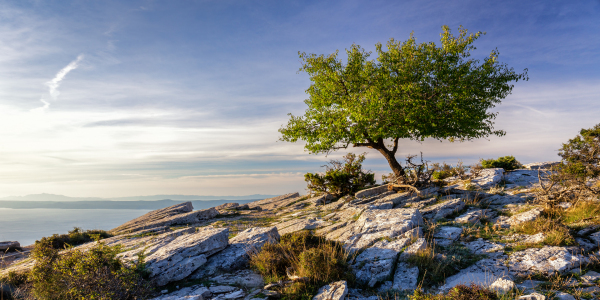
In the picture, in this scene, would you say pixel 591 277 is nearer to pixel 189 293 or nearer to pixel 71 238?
pixel 189 293

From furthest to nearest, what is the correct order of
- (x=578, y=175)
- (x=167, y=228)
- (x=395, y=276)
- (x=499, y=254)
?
(x=167, y=228)
(x=578, y=175)
(x=499, y=254)
(x=395, y=276)

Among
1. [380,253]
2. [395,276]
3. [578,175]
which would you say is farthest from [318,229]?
[578,175]

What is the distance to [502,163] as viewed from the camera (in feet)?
94.5

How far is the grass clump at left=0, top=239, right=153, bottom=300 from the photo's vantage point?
8.31 m

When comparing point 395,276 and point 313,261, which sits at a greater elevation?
point 313,261

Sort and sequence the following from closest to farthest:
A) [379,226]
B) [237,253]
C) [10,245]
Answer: [237,253] → [379,226] → [10,245]

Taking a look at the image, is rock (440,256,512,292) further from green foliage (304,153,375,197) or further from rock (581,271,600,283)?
green foliage (304,153,375,197)

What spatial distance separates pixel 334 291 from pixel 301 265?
4.67 feet

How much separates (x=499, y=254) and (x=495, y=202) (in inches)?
305

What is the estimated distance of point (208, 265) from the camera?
10.2 meters

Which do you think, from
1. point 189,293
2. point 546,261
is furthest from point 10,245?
point 546,261

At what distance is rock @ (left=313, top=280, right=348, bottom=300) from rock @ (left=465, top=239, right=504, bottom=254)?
16.7ft

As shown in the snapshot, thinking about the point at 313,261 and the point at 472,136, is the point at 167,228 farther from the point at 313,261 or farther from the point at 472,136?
the point at 472,136

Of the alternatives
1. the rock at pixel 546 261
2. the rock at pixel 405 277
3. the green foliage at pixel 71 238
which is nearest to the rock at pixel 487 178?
the rock at pixel 546 261
